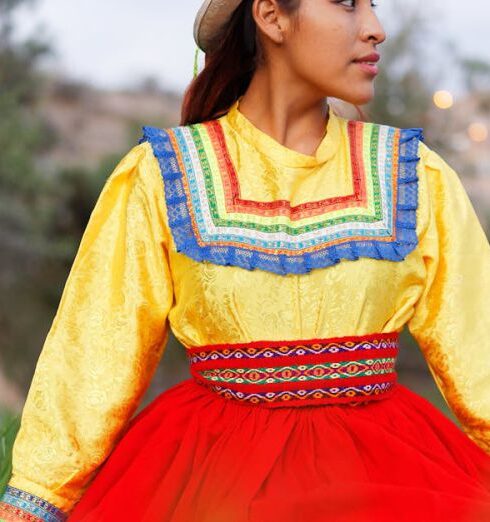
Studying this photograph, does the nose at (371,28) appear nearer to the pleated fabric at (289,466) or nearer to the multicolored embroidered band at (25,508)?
the pleated fabric at (289,466)

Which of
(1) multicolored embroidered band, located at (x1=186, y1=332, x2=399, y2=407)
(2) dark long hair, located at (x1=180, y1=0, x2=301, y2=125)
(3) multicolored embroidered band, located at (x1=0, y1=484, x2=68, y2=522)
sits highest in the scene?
(2) dark long hair, located at (x1=180, y1=0, x2=301, y2=125)

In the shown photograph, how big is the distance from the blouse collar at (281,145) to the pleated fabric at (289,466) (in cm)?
45

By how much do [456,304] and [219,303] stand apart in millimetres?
447

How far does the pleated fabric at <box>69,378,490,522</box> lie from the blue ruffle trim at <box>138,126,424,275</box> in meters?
0.25

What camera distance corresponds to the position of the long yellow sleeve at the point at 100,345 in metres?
2.02

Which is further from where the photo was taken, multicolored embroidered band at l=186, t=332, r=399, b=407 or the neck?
the neck

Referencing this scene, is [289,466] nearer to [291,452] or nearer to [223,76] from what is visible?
[291,452]

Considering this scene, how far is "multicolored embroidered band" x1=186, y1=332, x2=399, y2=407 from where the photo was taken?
1956 mm

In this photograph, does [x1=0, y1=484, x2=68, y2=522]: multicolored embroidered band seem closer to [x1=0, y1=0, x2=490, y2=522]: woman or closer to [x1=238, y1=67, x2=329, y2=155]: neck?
[x1=0, y1=0, x2=490, y2=522]: woman

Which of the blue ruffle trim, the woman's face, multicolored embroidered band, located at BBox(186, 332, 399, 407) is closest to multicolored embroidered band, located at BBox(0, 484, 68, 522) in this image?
multicolored embroidered band, located at BBox(186, 332, 399, 407)

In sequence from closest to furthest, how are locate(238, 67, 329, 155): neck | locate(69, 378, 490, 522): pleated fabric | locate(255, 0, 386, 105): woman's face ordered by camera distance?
locate(69, 378, 490, 522): pleated fabric
locate(255, 0, 386, 105): woman's face
locate(238, 67, 329, 155): neck

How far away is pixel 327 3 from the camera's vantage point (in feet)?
6.72

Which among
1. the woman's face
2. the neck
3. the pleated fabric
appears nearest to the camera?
the pleated fabric

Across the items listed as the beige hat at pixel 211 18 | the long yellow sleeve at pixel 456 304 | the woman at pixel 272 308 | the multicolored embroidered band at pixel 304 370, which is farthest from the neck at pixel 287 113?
the multicolored embroidered band at pixel 304 370
